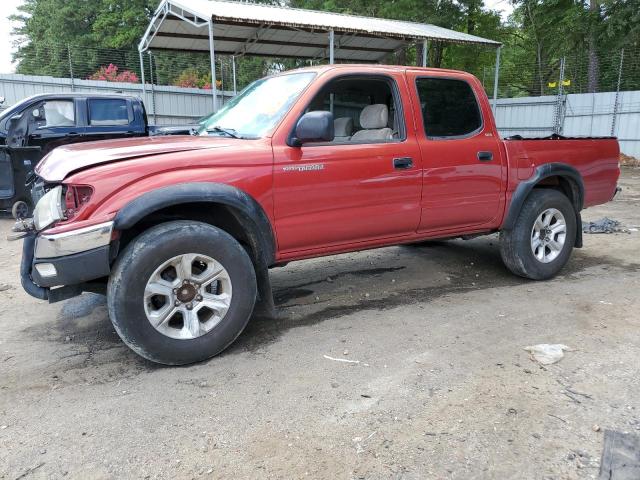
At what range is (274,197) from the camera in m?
3.55

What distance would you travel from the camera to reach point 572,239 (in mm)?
5215

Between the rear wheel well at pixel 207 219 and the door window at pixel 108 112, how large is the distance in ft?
21.8

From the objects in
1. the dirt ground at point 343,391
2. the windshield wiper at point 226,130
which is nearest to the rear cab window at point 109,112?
the dirt ground at point 343,391

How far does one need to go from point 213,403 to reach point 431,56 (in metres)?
26.1

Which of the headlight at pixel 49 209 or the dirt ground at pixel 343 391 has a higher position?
the headlight at pixel 49 209

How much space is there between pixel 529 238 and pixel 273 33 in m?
11.8

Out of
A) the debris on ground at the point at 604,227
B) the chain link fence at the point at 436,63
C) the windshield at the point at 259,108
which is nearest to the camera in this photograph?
the windshield at the point at 259,108

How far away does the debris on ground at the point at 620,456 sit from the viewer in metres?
2.25

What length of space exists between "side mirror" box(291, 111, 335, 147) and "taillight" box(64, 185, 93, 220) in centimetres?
140

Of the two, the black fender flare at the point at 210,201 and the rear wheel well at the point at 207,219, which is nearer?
the black fender flare at the point at 210,201

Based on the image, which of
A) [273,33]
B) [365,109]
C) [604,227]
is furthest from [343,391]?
[273,33]

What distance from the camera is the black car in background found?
7.89 meters

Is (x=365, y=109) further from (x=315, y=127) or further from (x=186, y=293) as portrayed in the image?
(x=186, y=293)

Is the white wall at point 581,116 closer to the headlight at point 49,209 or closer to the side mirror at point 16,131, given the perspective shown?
the side mirror at point 16,131
